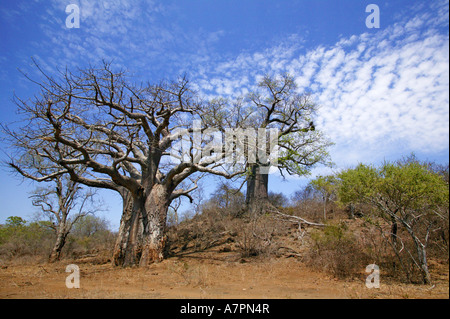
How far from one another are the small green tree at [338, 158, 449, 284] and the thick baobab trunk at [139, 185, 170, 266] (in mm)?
7214

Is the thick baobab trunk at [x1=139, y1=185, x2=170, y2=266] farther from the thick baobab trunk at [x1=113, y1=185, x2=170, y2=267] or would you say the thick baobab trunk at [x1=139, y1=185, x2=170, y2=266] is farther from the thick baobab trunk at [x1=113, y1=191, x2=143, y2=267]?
the thick baobab trunk at [x1=113, y1=191, x2=143, y2=267]

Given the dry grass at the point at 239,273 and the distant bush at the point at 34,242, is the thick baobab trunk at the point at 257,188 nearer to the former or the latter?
the dry grass at the point at 239,273

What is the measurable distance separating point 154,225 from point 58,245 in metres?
7.69

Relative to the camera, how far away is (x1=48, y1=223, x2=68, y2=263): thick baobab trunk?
13.7 meters

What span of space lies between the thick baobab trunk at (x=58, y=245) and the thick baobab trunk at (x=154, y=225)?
7242 millimetres

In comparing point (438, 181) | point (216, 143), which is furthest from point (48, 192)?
point (438, 181)

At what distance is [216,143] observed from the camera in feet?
38.2

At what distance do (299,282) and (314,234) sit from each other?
2807 millimetres

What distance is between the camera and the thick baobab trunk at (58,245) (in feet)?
45.0

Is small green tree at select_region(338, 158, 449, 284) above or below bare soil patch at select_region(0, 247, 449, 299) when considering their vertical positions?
above

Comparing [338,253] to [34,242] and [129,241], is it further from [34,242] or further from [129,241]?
[34,242]

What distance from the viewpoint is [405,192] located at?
263 inches

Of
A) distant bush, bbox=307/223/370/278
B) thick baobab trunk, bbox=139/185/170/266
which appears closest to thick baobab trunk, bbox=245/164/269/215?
distant bush, bbox=307/223/370/278

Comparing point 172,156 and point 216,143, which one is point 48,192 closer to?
point 172,156
